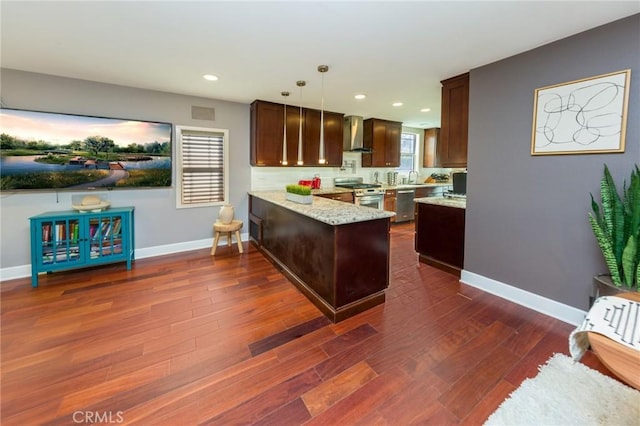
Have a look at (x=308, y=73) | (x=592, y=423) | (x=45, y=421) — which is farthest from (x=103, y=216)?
(x=592, y=423)

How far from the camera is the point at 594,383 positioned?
1.61m

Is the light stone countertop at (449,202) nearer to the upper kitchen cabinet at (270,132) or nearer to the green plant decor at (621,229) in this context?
the green plant decor at (621,229)

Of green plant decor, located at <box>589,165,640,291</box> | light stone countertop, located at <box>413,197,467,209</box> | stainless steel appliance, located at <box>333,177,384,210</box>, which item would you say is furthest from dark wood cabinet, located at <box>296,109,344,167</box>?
green plant decor, located at <box>589,165,640,291</box>

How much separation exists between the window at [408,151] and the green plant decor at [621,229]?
211 inches

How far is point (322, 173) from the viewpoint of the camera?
5.73 m

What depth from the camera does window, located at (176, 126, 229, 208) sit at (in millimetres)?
4113

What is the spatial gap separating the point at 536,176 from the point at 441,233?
125 centimetres

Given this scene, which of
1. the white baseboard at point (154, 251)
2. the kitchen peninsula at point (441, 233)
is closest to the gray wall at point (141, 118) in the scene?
the white baseboard at point (154, 251)

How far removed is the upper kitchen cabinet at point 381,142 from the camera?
5941mm

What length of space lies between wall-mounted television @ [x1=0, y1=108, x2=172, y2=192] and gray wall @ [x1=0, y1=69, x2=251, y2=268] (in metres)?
0.15

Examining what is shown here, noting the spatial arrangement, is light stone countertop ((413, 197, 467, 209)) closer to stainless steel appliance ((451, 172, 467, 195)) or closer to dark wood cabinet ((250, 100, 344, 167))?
stainless steel appliance ((451, 172, 467, 195))

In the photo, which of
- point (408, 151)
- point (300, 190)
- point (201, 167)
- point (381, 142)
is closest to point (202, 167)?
point (201, 167)

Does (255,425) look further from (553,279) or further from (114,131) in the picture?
(114,131)

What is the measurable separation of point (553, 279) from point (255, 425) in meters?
2.72
